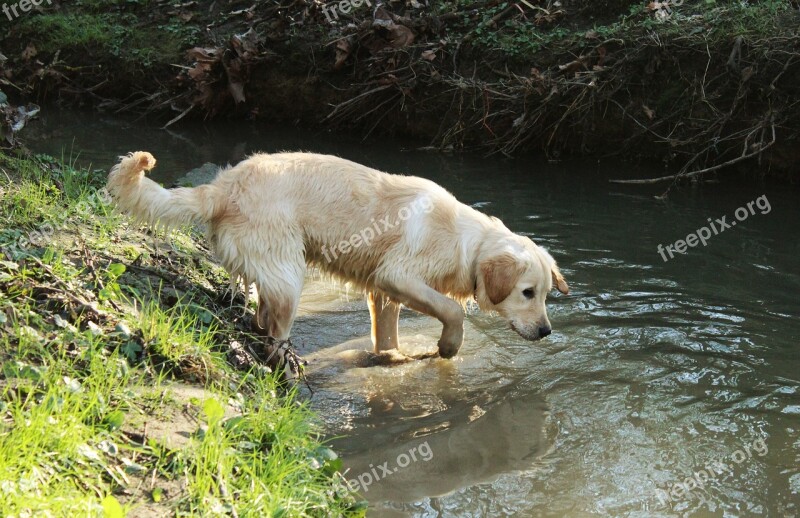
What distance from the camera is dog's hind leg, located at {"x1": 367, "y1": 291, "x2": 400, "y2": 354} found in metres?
6.01

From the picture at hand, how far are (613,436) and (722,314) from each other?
2.35m

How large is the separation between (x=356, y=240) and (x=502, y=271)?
1.01 m

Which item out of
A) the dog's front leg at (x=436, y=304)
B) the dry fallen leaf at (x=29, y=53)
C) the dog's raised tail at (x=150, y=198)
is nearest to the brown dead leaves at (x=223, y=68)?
the dry fallen leaf at (x=29, y=53)

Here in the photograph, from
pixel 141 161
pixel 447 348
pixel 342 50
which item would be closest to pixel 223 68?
pixel 342 50

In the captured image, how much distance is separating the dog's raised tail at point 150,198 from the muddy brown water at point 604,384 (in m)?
1.41

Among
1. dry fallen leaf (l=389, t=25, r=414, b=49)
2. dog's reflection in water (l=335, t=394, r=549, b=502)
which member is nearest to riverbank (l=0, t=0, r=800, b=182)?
dry fallen leaf (l=389, t=25, r=414, b=49)

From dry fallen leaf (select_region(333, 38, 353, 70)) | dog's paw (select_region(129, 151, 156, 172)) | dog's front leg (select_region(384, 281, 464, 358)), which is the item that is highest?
dry fallen leaf (select_region(333, 38, 353, 70))

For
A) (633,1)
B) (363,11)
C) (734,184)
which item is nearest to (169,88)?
(363,11)

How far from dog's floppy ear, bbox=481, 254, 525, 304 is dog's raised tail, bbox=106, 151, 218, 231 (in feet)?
6.08

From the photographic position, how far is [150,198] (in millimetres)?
4996

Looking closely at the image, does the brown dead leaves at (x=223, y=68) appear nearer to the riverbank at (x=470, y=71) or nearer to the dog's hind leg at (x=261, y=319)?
the riverbank at (x=470, y=71)

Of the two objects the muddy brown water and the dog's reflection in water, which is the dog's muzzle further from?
the dog's reflection in water

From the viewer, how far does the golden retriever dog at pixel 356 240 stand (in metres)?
5.17

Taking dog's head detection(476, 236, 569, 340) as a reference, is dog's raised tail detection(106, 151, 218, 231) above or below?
above
